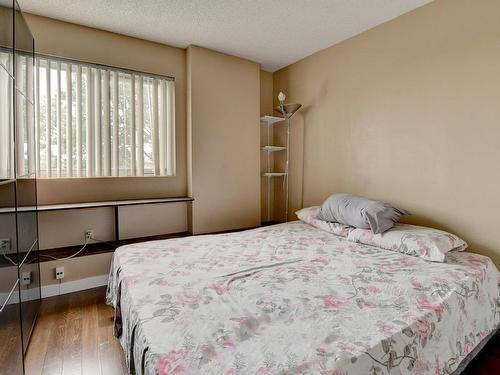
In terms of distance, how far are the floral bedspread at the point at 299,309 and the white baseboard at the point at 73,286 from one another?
2.23 feet

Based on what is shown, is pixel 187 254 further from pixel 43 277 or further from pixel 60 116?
pixel 60 116

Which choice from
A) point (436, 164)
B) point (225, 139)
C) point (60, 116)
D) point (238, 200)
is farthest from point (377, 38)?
point (60, 116)

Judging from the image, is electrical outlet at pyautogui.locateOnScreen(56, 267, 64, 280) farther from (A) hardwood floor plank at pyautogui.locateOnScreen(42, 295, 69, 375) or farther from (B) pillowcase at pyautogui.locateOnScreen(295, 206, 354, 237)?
(B) pillowcase at pyautogui.locateOnScreen(295, 206, 354, 237)

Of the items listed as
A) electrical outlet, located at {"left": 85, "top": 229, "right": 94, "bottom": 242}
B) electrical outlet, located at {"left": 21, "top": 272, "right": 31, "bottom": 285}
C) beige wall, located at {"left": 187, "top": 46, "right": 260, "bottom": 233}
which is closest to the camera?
electrical outlet, located at {"left": 21, "top": 272, "right": 31, "bottom": 285}

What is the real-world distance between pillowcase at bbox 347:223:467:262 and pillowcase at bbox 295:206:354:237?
0.19 metres

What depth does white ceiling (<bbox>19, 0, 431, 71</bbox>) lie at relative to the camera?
2.25m

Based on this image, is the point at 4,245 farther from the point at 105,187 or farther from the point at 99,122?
the point at 99,122

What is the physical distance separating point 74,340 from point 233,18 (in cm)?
279

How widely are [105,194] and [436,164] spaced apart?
302 centimetres

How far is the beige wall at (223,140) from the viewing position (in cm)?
311

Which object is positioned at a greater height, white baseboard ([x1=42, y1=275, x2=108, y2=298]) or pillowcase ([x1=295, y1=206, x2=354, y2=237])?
pillowcase ([x1=295, y1=206, x2=354, y2=237])

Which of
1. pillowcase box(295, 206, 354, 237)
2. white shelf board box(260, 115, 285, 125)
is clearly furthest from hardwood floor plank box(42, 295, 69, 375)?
white shelf board box(260, 115, 285, 125)

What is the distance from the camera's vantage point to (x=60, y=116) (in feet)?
8.14

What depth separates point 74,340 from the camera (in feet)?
6.06
